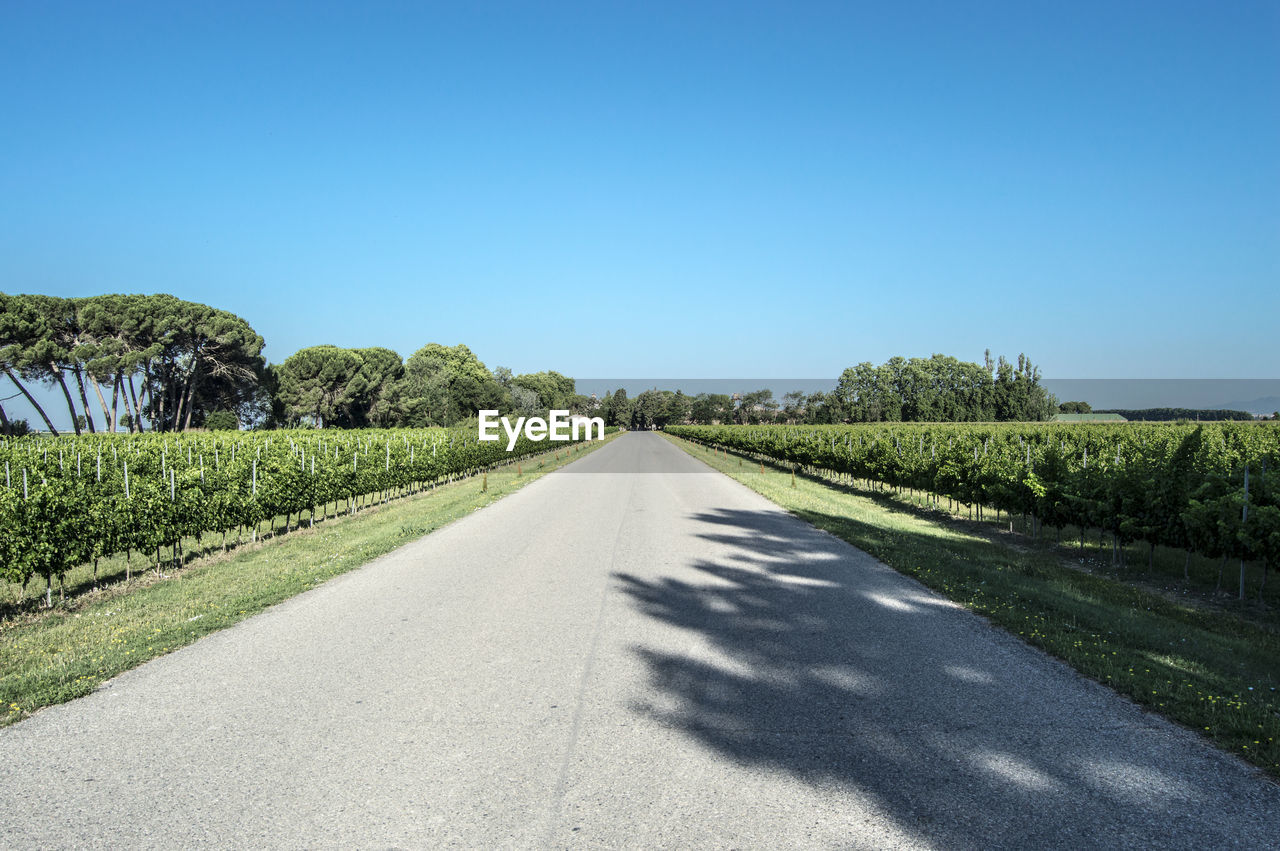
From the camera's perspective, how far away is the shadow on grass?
11.3ft

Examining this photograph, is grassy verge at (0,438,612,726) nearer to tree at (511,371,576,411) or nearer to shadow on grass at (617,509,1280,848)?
shadow on grass at (617,509,1280,848)

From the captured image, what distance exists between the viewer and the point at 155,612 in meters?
8.02

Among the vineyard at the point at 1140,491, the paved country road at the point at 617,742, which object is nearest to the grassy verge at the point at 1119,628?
the paved country road at the point at 617,742

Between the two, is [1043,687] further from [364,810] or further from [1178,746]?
[364,810]

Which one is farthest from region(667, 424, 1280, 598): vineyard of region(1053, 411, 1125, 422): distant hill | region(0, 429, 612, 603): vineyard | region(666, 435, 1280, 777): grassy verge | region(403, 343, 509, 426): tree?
region(1053, 411, 1125, 422): distant hill

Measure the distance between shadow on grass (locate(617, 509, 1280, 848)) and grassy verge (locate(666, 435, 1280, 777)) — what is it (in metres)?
0.32

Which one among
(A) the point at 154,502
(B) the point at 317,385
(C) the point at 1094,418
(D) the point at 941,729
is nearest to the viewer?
(D) the point at 941,729

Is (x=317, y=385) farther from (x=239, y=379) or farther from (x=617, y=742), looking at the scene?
(x=617, y=742)

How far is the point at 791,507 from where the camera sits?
17.7m

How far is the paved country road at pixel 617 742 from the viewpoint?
3.38 meters

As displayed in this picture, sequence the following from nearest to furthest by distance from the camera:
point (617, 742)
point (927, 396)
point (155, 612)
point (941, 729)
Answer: point (617, 742) < point (941, 729) < point (155, 612) < point (927, 396)

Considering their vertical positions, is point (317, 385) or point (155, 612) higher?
point (317, 385)


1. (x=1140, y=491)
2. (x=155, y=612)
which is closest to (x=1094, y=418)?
(x=1140, y=491)

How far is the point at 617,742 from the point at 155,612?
21.5ft
